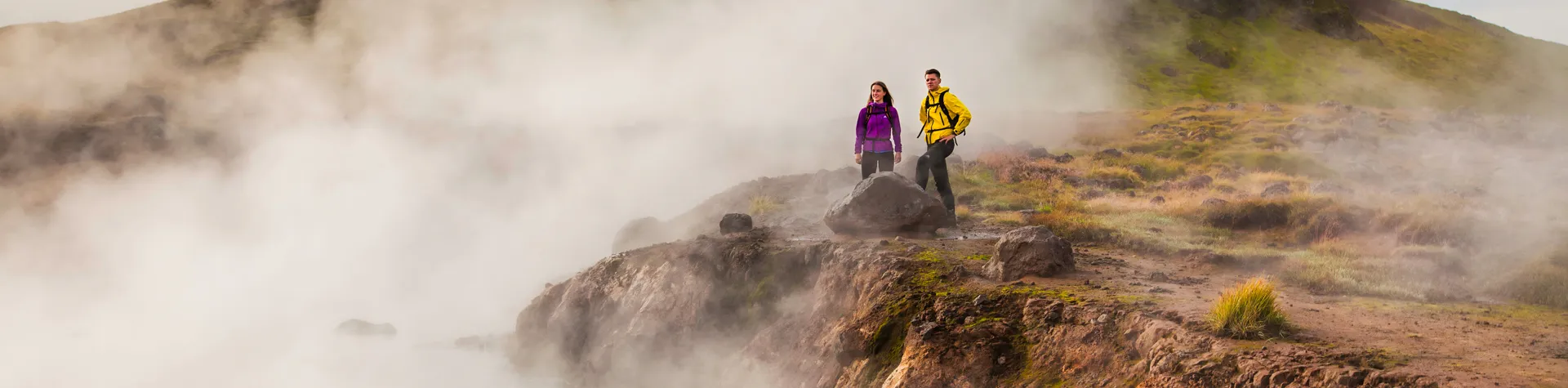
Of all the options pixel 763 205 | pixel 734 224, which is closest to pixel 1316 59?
pixel 763 205

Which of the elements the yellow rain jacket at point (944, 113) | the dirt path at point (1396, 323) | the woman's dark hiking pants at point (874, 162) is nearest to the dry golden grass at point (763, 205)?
the woman's dark hiking pants at point (874, 162)

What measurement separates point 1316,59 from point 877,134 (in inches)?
2174

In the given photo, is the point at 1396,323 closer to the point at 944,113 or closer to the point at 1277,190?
the point at 944,113

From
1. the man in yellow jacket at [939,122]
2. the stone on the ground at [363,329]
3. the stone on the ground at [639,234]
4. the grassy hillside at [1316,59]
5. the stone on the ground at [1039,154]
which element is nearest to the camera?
the man in yellow jacket at [939,122]

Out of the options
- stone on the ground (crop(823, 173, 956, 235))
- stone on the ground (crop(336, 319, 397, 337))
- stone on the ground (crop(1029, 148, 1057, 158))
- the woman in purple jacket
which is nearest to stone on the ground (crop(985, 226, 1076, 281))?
stone on the ground (crop(823, 173, 956, 235))

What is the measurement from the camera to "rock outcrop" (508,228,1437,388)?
17.9 ft

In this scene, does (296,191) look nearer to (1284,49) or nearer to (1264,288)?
(1264,288)

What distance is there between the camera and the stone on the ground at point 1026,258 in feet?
24.9

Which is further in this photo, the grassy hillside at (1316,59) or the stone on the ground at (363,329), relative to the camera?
the grassy hillside at (1316,59)

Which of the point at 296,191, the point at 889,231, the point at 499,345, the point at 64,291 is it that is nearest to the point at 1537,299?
the point at 889,231

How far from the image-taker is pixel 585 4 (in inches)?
1529

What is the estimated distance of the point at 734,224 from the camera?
11.3 meters

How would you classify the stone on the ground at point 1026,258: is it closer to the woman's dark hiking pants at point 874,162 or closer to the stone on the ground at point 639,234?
the woman's dark hiking pants at point 874,162

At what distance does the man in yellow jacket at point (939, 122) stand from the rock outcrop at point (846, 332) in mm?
1382
